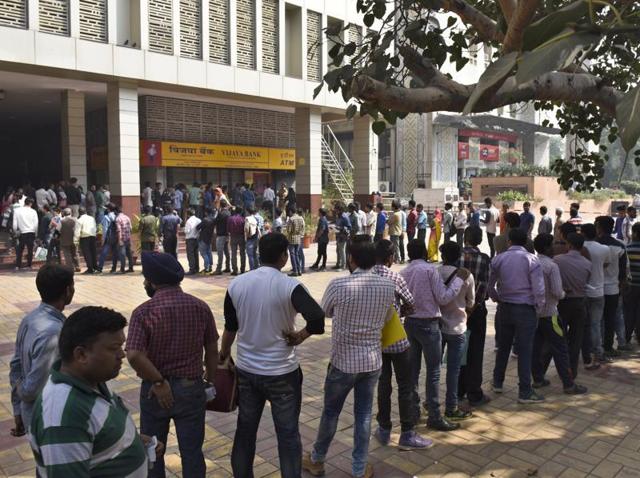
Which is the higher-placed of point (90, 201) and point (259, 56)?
point (259, 56)

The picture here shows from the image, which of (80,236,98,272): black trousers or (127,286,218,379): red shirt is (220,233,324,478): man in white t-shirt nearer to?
(127,286,218,379): red shirt

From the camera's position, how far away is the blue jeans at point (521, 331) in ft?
16.4

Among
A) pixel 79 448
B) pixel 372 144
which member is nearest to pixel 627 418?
pixel 79 448

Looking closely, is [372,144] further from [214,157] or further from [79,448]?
[79,448]

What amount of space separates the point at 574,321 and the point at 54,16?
14302 millimetres

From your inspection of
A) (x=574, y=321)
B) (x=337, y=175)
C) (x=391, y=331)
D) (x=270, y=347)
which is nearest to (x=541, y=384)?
(x=574, y=321)

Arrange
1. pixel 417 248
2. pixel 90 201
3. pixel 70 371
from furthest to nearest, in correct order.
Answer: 1. pixel 90 201
2. pixel 417 248
3. pixel 70 371

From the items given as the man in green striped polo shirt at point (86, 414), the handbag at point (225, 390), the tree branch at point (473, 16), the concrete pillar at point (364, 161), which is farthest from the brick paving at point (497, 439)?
the concrete pillar at point (364, 161)

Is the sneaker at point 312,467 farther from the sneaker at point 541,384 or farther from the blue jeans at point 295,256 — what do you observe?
the blue jeans at point 295,256

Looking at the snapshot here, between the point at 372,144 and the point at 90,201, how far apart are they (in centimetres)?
1234

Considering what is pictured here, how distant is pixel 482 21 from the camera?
4.24 m

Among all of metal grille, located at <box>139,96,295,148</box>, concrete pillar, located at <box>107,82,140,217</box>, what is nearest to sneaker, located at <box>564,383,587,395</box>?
concrete pillar, located at <box>107,82,140,217</box>

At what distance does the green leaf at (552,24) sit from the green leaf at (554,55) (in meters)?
0.07

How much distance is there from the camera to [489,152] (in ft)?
142
